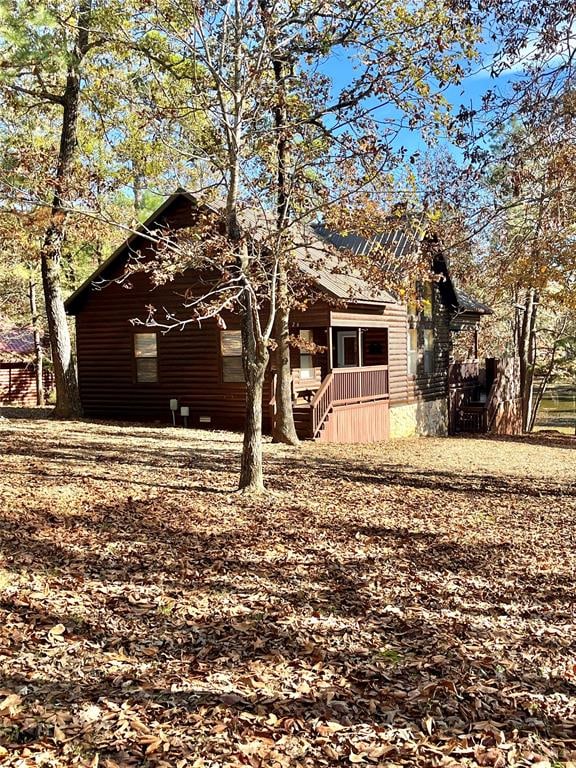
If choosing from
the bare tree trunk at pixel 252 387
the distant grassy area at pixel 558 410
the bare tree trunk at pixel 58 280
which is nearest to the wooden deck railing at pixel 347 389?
the bare tree trunk at pixel 252 387

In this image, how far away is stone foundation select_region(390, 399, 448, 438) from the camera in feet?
65.8

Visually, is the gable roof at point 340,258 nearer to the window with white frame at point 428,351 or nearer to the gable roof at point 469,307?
the gable roof at point 469,307

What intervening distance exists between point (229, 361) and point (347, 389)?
321 centimetres

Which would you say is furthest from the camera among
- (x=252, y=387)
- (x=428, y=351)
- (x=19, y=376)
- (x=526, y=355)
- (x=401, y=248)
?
(x=19, y=376)

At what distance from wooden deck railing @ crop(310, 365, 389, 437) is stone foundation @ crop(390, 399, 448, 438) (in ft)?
4.41

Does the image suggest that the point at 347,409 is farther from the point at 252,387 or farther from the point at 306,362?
the point at 252,387

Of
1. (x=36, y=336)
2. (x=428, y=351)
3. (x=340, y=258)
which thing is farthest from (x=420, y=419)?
(x=36, y=336)

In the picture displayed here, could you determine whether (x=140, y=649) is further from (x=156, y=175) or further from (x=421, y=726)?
(x=156, y=175)

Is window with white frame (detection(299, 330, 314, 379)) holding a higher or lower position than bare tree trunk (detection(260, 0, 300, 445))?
lower

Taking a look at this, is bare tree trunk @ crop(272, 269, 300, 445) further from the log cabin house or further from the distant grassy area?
the distant grassy area

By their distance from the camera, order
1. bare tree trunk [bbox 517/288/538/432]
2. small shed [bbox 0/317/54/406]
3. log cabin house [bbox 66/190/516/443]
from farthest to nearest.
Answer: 1. small shed [bbox 0/317/54/406]
2. bare tree trunk [bbox 517/288/538/432]
3. log cabin house [bbox 66/190/516/443]

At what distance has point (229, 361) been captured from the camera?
17672 millimetres

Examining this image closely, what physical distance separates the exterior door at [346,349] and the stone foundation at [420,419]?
2.29 meters

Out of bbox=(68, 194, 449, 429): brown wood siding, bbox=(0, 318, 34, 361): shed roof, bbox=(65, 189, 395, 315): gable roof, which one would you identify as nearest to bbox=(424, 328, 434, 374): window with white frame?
bbox=(68, 194, 449, 429): brown wood siding
